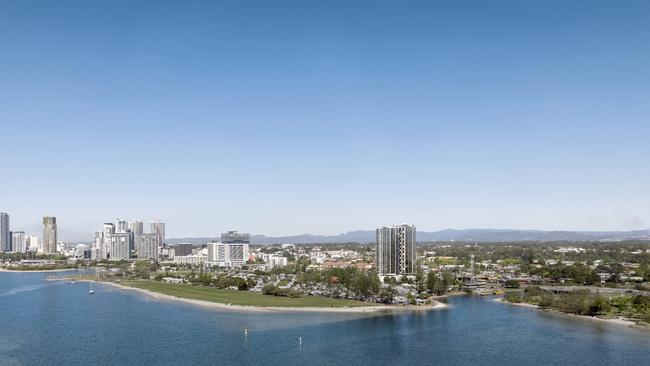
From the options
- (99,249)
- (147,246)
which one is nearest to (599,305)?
(147,246)

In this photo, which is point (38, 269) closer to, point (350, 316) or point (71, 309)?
point (71, 309)

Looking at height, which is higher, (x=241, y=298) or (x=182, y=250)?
(x=182, y=250)

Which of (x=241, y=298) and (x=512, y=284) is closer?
(x=241, y=298)

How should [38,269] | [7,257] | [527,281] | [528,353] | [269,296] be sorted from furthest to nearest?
1. [7,257]
2. [38,269]
3. [527,281]
4. [269,296]
5. [528,353]

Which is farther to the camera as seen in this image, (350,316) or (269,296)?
(269,296)

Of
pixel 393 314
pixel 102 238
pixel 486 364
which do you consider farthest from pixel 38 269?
pixel 486 364

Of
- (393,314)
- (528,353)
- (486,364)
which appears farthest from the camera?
(393,314)

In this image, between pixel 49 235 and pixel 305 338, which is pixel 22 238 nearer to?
pixel 49 235
